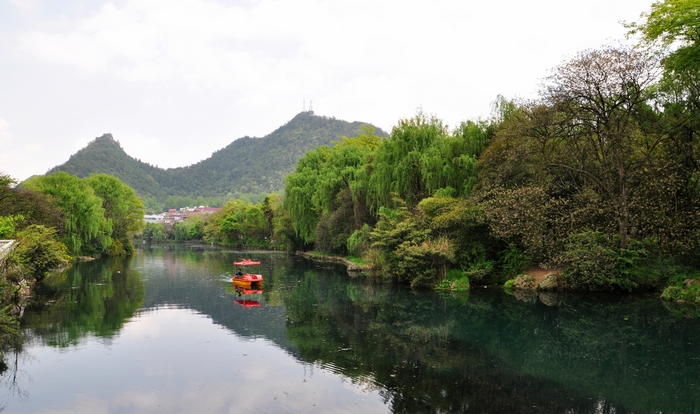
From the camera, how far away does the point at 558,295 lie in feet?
72.1

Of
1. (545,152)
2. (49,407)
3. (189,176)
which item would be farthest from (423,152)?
(189,176)

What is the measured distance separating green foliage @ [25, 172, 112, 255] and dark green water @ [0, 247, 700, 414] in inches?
812

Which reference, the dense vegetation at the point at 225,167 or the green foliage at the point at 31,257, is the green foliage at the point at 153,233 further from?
the green foliage at the point at 31,257

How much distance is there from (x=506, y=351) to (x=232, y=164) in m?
169

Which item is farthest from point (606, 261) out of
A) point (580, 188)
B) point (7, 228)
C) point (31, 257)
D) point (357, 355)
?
point (7, 228)

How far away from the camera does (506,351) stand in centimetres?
1340

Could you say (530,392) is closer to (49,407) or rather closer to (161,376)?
(161,376)

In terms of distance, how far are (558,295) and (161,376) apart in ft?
55.4

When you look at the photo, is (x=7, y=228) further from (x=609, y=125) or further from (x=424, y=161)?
(x=609, y=125)

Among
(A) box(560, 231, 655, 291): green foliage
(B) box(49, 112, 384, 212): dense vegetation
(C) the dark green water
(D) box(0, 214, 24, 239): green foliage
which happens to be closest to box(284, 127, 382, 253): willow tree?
(C) the dark green water

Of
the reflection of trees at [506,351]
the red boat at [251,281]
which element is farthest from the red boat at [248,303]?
the red boat at [251,281]

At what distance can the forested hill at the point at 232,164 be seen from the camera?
475ft

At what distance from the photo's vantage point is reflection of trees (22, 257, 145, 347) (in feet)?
52.2

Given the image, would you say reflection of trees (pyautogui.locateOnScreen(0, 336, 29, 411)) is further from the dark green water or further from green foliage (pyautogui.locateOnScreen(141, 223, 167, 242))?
green foliage (pyautogui.locateOnScreen(141, 223, 167, 242))
